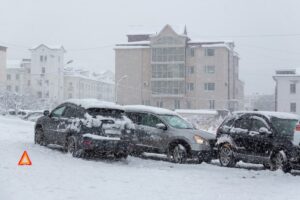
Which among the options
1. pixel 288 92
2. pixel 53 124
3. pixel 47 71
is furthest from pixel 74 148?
pixel 47 71

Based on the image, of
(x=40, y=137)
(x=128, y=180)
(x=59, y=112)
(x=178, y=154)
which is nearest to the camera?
(x=128, y=180)

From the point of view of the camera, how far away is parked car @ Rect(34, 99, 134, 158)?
14.0m

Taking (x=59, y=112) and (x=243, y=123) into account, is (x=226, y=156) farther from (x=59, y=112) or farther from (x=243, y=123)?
(x=59, y=112)

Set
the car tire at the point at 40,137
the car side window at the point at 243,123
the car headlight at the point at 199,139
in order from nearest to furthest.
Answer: the car side window at the point at 243,123 → the car headlight at the point at 199,139 → the car tire at the point at 40,137

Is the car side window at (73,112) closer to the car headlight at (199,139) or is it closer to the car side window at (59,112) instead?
the car side window at (59,112)

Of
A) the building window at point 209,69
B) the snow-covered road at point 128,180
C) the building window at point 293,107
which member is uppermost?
the building window at point 209,69

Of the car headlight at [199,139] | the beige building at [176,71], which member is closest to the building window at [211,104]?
the beige building at [176,71]

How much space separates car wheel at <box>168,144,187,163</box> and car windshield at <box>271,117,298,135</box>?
9.09 feet

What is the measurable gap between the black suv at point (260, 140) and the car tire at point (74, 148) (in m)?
4.24

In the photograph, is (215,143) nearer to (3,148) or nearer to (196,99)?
(3,148)

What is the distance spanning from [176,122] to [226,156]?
209 centimetres

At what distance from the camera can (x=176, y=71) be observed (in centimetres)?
7469

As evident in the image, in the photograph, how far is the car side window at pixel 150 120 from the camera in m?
16.2

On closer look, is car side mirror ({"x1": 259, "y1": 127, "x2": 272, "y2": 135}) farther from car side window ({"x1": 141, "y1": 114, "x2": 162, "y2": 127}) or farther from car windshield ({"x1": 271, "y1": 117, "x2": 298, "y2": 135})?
car side window ({"x1": 141, "y1": 114, "x2": 162, "y2": 127})
